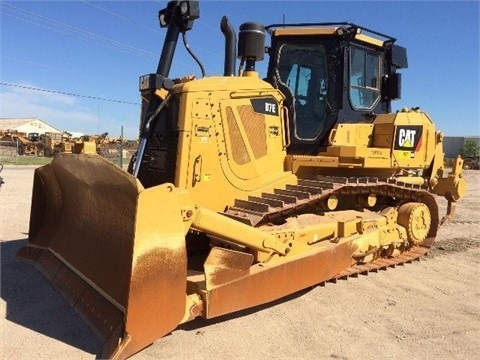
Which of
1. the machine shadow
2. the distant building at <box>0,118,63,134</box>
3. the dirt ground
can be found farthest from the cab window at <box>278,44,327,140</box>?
the distant building at <box>0,118,63,134</box>

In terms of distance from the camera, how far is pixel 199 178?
15.1ft

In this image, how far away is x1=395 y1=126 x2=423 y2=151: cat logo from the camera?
600cm

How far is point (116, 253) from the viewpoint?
4.03 meters

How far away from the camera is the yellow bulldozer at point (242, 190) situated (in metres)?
3.54

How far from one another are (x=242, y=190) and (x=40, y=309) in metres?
2.35

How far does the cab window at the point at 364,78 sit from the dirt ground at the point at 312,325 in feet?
7.67

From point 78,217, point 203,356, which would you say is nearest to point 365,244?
point 203,356

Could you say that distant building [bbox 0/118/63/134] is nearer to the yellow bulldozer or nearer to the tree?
the tree

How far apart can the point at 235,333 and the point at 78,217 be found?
2326 mm

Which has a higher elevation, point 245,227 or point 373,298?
point 245,227

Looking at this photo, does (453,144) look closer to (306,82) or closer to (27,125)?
(306,82)

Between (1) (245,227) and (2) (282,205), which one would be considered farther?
(2) (282,205)

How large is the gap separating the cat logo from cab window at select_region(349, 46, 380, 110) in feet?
1.87

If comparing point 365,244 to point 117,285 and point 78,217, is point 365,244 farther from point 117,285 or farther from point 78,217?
point 78,217
